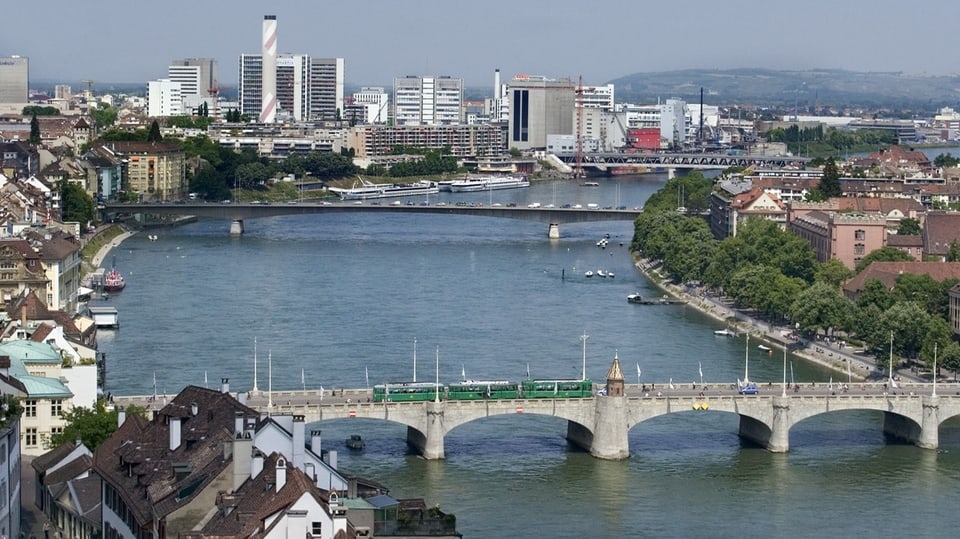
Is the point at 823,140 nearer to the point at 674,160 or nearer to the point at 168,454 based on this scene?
the point at 674,160

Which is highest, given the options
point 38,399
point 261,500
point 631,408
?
point 261,500

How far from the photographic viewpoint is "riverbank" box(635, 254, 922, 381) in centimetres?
4269

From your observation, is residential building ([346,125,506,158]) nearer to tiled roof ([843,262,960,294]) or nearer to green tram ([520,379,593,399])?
tiled roof ([843,262,960,294])

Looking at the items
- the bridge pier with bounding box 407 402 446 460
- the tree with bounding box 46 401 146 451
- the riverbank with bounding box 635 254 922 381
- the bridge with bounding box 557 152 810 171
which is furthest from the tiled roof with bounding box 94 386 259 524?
the bridge with bounding box 557 152 810 171

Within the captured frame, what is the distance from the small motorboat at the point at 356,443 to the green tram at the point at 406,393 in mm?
624

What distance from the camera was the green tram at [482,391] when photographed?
33.4m

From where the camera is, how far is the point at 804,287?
50.9 metres

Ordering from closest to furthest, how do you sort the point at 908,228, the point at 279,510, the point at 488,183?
the point at 279,510 → the point at 908,228 → the point at 488,183

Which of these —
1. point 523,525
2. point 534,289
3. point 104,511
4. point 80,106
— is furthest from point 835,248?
point 80,106

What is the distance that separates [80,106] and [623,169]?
32193 millimetres

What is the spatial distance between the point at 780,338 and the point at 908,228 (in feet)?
43.3

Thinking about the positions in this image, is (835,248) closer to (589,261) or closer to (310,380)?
(589,261)

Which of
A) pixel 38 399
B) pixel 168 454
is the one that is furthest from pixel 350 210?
pixel 168 454

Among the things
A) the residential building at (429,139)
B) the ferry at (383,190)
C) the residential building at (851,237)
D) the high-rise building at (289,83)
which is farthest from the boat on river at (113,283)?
the high-rise building at (289,83)
